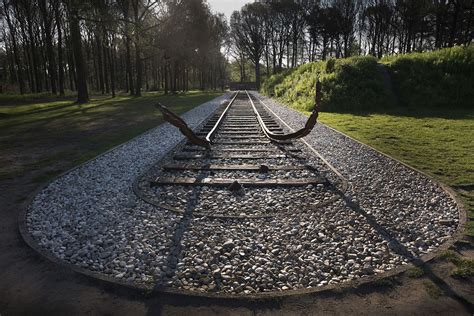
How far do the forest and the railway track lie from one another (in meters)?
15.9

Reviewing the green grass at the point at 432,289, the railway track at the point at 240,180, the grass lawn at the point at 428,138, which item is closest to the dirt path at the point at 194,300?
the green grass at the point at 432,289

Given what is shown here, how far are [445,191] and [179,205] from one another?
4.30 m

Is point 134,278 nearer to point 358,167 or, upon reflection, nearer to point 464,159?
point 358,167

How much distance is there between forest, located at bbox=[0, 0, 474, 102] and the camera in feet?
82.3

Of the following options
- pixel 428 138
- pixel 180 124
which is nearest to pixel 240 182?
pixel 180 124

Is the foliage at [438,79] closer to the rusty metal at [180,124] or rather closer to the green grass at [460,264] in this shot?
the rusty metal at [180,124]

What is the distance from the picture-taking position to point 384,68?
746 inches

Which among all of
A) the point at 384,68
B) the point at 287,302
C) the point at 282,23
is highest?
the point at 282,23

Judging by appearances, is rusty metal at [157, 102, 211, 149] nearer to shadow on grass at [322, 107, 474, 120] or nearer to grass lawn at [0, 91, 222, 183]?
grass lawn at [0, 91, 222, 183]

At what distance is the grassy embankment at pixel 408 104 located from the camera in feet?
27.4

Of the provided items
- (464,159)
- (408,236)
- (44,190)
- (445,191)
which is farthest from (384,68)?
(44,190)

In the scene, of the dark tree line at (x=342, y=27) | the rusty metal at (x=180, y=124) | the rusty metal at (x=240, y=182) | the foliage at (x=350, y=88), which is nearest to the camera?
the rusty metal at (x=240, y=182)

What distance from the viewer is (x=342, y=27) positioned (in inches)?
2010

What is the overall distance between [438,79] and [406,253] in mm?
16427
